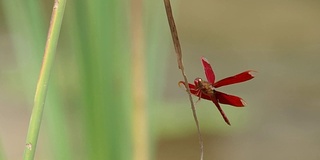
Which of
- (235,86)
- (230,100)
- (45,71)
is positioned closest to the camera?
(45,71)

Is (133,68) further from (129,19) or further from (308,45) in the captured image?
(308,45)

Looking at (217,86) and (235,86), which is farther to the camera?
(235,86)

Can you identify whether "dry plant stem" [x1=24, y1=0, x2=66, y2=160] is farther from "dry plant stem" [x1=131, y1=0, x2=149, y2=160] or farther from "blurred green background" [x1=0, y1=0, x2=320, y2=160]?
"blurred green background" [x1=0, y1=0, x2=320, y2=160]

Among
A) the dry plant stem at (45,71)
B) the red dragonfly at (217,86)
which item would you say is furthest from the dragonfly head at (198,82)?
the dry plant stem at (45,71)

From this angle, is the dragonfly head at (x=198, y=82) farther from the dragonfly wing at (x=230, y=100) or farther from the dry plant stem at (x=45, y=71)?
the dry plant stem at (x=45, y=71)

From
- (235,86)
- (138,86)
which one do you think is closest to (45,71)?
(138,86)

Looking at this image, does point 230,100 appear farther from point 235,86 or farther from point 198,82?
point 235,86

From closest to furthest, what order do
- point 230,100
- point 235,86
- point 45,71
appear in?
point 45,71, point 230,100, point 235,86

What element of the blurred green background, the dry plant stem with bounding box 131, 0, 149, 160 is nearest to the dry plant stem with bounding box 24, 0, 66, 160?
the dry plant stem with bounding box 131, 0, 149, 160

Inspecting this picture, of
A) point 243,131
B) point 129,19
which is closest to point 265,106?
point 243,131
